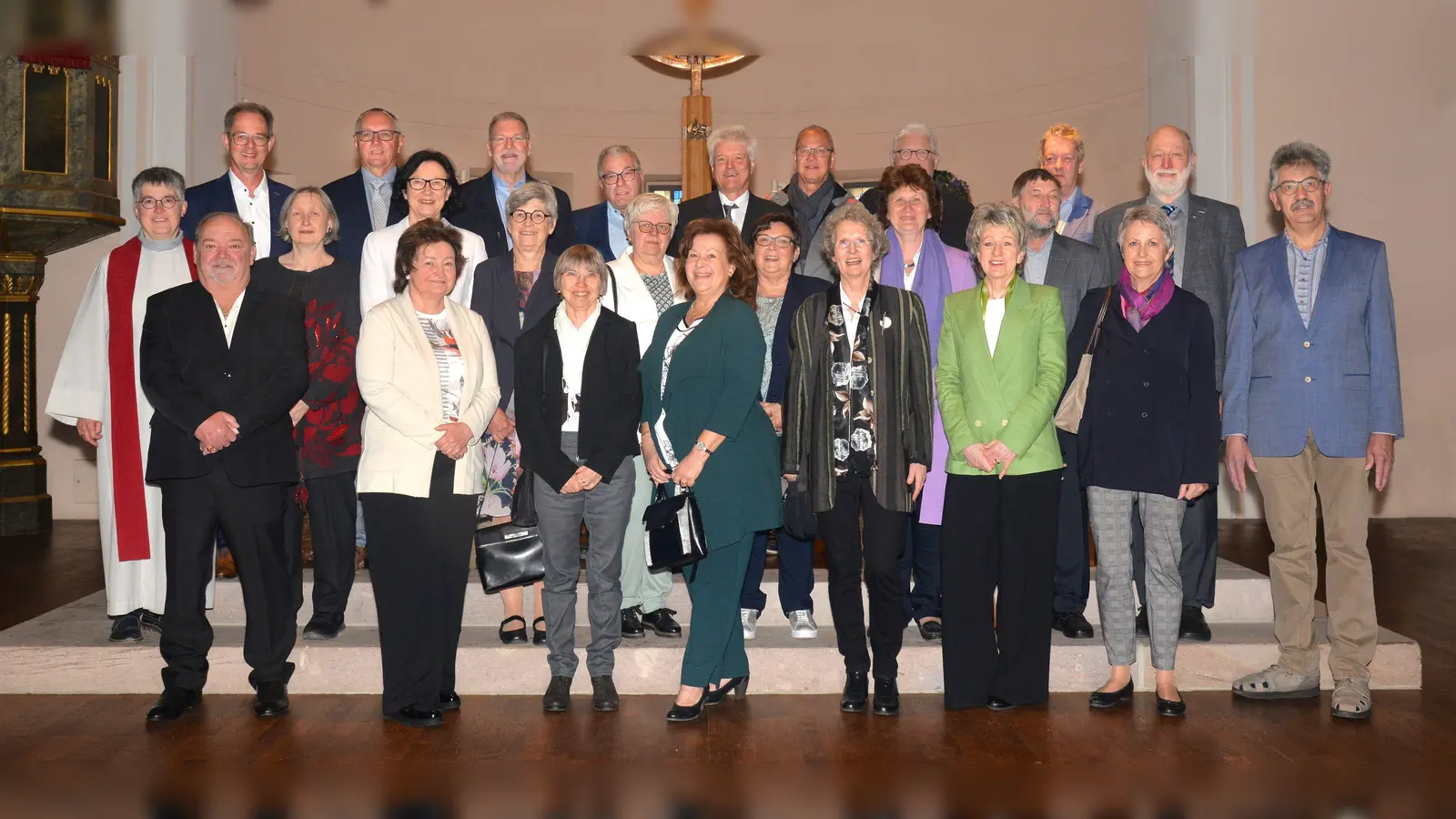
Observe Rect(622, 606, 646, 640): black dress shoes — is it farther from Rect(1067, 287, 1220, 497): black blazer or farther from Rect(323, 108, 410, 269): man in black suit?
Rect(323, 108, 410, 269): man in black suit

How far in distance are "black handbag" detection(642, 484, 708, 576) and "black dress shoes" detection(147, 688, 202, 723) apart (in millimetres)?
1626

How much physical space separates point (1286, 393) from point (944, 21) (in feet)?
21.0

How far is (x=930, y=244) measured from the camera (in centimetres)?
444

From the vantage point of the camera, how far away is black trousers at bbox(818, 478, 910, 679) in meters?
3.86

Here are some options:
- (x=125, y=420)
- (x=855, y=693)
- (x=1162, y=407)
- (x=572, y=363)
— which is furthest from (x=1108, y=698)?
(x=125, y=420)

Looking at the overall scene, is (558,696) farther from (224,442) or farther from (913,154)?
(913,154)

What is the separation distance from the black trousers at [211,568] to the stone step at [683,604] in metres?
0.70

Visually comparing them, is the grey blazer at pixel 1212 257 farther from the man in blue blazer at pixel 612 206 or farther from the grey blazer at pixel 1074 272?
the man in blue blazer at pixel 612 206

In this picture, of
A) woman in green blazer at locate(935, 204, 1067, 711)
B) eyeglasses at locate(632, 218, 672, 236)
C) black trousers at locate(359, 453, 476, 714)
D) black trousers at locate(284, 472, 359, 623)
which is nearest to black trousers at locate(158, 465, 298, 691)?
black trousers at locate(284, 472, 359, 623)

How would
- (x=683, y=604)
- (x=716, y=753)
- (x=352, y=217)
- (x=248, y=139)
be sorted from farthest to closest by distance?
(x=352, y=217) < (x=683, y=604) < (x=248, y=139) < (x=716, y=753)

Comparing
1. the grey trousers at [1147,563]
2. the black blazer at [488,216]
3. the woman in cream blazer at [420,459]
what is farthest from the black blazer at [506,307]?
the grey trousers at [1147,563]

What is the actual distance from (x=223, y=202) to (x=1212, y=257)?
3.80 metres

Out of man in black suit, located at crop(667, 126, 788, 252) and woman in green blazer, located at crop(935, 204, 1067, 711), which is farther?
man in black suit, located at crop(667, 126, 788, 252)

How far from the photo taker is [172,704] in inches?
157
